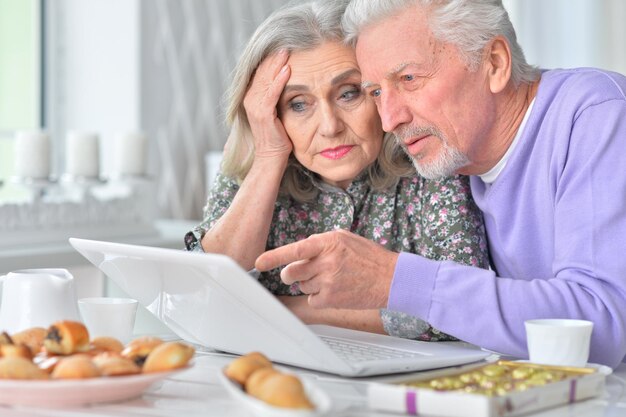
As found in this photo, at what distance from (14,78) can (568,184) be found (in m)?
2.48

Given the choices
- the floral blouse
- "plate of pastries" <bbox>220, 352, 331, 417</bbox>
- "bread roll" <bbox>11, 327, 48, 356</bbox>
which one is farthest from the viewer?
the floral blouse

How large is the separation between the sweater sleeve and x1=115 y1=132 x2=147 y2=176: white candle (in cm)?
187

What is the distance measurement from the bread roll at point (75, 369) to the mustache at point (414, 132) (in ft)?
2.40

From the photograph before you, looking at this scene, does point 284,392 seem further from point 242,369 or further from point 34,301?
point 34,301

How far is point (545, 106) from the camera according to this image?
61.6 inches

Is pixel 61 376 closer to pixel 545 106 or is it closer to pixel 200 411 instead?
pixel 200 411

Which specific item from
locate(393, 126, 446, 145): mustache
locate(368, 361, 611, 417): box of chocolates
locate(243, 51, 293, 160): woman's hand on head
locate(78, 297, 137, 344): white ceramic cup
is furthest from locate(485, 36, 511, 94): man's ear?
locate(78, 297, 137, 344): white ceramic cup

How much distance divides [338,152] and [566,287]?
0.52 m

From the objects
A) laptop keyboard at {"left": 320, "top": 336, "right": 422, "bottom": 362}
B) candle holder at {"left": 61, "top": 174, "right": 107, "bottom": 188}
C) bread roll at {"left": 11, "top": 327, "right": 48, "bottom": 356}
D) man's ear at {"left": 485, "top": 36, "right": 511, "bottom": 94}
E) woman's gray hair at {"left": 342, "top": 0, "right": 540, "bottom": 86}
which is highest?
woman's gray hair at {"left": 342, "top": 0, "right": 540, "bottom": 86}

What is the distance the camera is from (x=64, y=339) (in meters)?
1.10

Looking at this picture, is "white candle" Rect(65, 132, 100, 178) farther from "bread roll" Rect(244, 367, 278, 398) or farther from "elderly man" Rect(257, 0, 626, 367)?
"bread roll" Rect(244, 367, 278, 398)

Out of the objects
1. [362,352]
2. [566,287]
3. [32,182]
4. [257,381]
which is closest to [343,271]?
[362,352]

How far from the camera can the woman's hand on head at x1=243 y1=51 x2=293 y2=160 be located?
1771 millimetres

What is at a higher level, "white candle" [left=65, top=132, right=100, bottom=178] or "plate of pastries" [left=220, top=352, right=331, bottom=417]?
→ "plate of pastries" [left=220, top=352, right=331, bottom=417]
